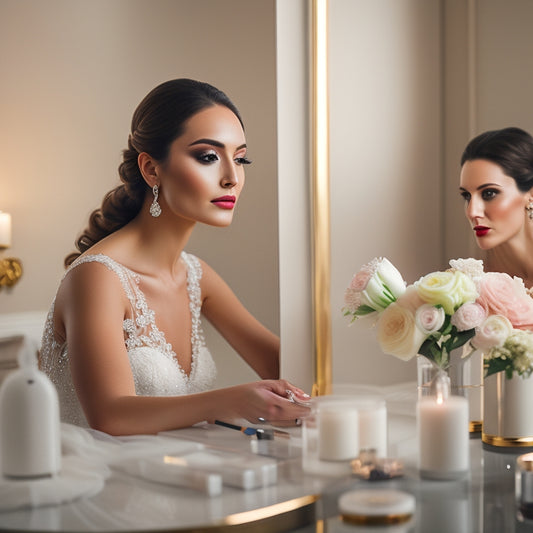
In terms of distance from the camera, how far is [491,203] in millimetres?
2287

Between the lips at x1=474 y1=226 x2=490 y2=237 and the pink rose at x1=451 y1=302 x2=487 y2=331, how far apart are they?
0.79 m

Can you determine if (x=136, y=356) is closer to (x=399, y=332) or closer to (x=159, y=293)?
(x=159, y=293)

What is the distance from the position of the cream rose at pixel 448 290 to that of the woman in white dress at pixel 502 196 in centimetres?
69

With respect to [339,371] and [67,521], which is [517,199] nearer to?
[339,371]

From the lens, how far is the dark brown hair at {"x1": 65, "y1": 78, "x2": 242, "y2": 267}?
1983 millimetres

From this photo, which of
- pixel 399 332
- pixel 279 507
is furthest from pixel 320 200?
pixel 279 507

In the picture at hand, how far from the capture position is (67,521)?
1.07m

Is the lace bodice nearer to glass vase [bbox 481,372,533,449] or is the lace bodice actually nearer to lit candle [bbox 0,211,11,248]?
lit candle [bbox 0,211,11,248]

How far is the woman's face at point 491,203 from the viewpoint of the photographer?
2.21 metres

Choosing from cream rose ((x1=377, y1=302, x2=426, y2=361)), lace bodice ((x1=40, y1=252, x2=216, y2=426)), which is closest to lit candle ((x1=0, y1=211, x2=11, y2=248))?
lace bodice ((x1=40, y1=252, x2=216, y2=426))

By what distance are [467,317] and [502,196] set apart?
31.3 inches

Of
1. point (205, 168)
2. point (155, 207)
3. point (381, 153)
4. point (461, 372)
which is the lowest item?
point (461, 372)

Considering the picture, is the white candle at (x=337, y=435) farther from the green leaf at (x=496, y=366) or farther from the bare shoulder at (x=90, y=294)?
the bare shoulder at (x=90, y=294)

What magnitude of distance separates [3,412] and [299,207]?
1.42 m
